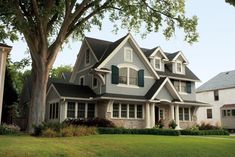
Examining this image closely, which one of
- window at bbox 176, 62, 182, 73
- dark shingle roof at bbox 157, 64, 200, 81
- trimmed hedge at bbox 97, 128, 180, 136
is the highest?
window at bbox 176, 62, 182, 73

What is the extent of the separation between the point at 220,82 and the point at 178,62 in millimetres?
14415

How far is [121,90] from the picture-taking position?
1137 inches

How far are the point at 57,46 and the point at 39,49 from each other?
132cm

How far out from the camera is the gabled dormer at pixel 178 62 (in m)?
35.3

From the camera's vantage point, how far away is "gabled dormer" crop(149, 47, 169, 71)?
33.4m

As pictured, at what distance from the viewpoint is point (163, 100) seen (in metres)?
30.4

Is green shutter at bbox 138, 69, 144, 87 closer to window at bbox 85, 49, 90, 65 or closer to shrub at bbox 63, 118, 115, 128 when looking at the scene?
window at bbox 85, 49, 90, 65

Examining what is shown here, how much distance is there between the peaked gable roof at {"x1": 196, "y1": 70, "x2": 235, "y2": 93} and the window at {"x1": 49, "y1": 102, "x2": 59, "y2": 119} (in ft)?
89.3

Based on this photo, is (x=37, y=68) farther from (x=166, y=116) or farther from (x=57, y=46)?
(x=166, y=116)

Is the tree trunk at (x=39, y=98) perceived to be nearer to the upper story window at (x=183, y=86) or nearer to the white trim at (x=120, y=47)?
the white trim at (x=120, y=47)

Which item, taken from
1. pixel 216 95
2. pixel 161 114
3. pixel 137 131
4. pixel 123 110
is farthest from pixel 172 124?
pixel 216 95

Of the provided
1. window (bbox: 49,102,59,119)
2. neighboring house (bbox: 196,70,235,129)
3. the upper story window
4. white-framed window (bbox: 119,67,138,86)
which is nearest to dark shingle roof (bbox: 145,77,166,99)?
white-framed window (bbox: 119,67,138,86)


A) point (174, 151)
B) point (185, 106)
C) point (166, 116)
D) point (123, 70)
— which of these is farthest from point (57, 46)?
point (185, 106)

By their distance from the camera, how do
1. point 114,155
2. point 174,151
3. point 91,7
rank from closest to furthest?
point 114,155 → point 174,151 → point 91,7
